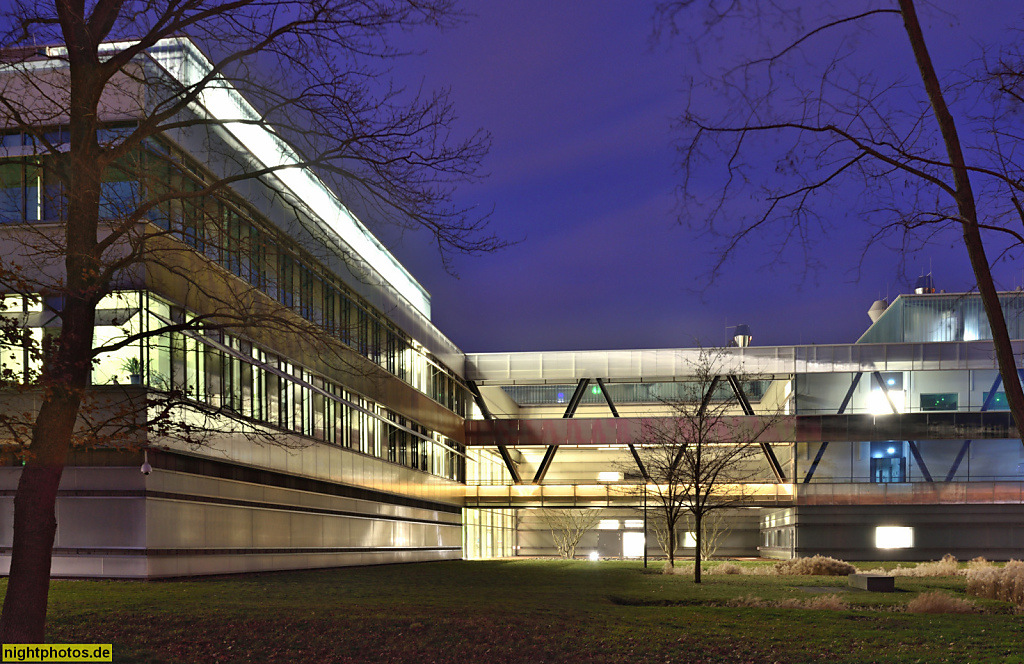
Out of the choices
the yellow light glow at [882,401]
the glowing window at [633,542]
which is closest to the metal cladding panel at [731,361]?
the yellow light glow at [882,401]

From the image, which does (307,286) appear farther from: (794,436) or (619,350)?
(794,436)

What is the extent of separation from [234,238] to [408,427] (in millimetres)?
36486

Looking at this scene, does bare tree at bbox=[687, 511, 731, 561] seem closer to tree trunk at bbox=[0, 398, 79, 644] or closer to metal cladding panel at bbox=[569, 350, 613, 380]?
metal cladding panel at bbox=[569, 350, 613, 380]

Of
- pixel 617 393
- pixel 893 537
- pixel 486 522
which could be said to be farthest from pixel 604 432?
pixel 617 393

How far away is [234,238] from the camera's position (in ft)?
38.3

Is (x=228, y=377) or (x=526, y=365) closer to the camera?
(x=228, y=377)

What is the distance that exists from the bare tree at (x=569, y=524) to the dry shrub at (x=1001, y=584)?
45.3 meters

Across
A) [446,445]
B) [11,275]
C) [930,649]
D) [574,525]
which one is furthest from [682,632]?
[574,525]

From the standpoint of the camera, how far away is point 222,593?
19.0m

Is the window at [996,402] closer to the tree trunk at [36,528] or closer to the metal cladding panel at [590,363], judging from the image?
the metal cladding panel at [590,363]

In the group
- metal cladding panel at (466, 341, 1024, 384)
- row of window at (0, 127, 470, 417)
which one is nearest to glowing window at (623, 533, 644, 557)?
row of window at (0, 127, 470, 417)

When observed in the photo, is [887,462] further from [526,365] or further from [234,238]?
[234,238]

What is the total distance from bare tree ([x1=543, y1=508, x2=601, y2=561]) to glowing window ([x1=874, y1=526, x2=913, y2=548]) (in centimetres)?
2108

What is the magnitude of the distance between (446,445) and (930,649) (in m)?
43.8
